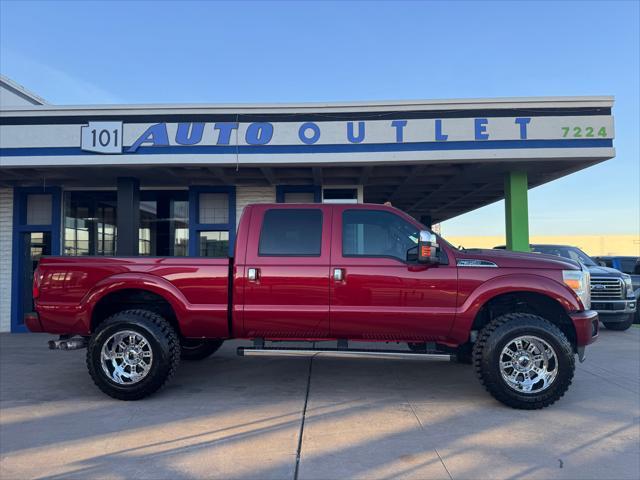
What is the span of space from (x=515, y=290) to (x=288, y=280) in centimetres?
246

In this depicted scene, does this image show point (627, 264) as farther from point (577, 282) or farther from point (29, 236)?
point (29, 236)

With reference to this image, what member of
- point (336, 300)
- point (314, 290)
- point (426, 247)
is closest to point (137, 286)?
point (314, 290)

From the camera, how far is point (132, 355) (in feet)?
18.1

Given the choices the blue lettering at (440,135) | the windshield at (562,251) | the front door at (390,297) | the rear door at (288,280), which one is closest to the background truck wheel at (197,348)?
the rear door at (288,280)

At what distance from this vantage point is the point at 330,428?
455 cm

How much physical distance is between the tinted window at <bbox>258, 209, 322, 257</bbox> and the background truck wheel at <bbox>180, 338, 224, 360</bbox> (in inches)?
92.9

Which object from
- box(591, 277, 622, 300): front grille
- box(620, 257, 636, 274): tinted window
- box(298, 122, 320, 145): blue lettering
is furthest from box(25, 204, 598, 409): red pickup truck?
box(620, 257, 636, 274): tinted window

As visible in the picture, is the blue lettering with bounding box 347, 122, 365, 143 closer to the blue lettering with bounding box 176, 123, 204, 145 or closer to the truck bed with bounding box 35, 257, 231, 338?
the blue lettering with bounding box 176, 123, 204, 145

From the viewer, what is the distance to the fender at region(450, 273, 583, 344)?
206 inches

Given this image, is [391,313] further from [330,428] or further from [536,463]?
[536,463]

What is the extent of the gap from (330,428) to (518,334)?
7.31 ft

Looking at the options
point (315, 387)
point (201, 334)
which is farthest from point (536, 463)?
point (201, 334)

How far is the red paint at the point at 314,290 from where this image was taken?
530cm

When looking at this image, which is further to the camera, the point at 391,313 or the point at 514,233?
the point at 514,233
